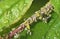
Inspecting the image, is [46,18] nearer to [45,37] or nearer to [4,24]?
[45,37]

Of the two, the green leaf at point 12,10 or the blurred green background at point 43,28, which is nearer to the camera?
the green leaf at point 12,10

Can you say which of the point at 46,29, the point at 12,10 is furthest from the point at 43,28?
the point at 12,10

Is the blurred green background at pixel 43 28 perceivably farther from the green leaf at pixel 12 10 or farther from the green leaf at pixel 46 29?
the green leaf at pixel 12 10

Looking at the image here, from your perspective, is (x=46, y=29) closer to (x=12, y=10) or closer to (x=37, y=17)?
(x=37, y=17)

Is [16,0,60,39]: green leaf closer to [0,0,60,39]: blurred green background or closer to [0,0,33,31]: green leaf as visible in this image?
[0,0,60,39]: blurred green background

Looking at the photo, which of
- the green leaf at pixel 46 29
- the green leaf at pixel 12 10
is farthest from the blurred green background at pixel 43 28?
the green leaf at pixel 12 10
